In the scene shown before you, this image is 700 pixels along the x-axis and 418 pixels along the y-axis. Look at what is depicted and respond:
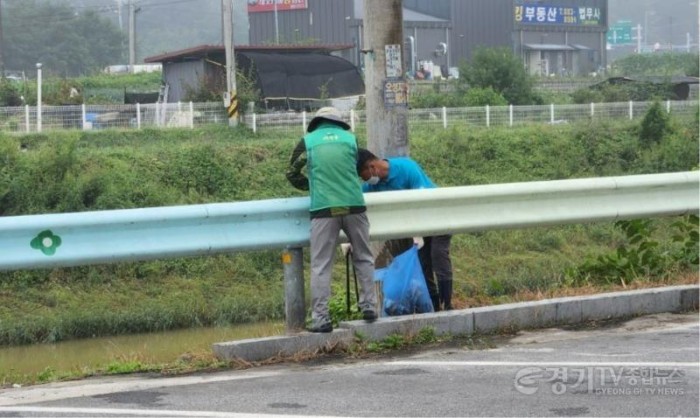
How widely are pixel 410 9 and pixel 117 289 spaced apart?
146ft

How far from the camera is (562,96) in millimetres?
45594

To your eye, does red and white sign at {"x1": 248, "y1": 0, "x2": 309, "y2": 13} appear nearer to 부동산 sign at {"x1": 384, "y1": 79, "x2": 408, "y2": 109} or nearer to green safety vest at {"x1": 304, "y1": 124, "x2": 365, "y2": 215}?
부동산 sign at {"x1": 384, "y1": 79, "x2": 408, "y2": 109}

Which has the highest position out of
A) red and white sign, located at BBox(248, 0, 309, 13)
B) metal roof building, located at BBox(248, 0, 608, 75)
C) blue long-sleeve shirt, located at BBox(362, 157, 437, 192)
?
red and white sign, located at BBox(248, 0, 309, 13)

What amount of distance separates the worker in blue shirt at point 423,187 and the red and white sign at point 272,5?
167 ft

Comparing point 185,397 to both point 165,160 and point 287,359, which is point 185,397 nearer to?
point 287,359

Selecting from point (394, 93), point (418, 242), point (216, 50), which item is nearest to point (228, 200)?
point (216, 50)

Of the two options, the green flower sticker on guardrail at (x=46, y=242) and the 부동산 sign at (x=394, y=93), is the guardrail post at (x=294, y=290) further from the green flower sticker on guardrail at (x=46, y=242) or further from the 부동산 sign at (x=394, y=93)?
the 부동산 sign at (x=394, y=93)

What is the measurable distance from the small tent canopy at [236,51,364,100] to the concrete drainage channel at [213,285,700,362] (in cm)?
2762

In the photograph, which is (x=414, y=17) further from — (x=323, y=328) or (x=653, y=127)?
(x=323, y=328)

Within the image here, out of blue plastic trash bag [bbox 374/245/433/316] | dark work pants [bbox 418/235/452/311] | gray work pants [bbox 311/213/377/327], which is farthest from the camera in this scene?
dark work pants [bbox 418/235/452/311]

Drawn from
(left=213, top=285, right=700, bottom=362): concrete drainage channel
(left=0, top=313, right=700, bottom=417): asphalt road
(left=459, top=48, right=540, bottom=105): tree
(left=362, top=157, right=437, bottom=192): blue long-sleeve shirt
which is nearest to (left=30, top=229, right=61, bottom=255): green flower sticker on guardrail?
(left=0, top=313, right=700, bottom=417): asphalt road

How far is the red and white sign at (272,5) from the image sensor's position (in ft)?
197

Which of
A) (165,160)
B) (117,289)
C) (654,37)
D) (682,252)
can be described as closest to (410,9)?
(165,160)

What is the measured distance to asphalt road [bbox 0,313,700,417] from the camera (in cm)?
664
